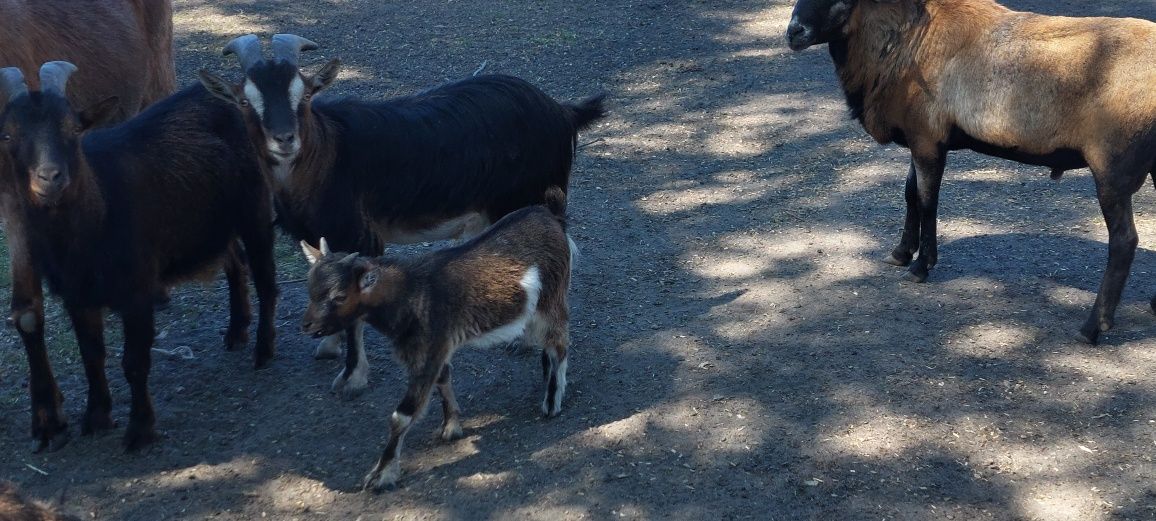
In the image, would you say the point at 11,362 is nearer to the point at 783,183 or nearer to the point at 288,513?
the point at 288,513

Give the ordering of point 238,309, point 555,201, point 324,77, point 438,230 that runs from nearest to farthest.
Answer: point 324,77
point 438,230
point 555,201
point 238,309

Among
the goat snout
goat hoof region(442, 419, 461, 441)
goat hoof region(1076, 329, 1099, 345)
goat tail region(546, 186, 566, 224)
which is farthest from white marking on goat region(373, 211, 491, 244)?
goat hoof region(1076, 329, 1099, 345)

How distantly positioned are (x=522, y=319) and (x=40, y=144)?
7.64 feet

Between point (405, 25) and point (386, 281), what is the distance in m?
8.00

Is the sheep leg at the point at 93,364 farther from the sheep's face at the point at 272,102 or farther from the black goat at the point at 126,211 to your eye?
the sheep's face at the point at 272,102

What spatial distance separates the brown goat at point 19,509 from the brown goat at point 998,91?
480 centimetres

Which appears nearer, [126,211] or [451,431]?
[451,431]

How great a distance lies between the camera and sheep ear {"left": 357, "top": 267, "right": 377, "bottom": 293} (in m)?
5.19

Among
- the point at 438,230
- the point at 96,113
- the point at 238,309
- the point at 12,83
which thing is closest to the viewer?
the point at 12,83

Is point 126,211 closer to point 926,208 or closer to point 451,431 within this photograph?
point 451,431

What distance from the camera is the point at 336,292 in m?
5.13

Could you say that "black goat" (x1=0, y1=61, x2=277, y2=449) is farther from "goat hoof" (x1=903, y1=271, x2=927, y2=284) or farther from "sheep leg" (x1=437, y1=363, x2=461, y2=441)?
"goat hoof" (x1=903, y1=271, x2=927, y2=284)

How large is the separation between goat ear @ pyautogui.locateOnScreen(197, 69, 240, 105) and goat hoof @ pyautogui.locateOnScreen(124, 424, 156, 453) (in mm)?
1696

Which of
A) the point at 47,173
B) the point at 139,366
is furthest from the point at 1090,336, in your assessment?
the point at 47,173
